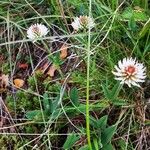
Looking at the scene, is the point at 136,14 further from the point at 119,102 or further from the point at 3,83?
the point at 3,83

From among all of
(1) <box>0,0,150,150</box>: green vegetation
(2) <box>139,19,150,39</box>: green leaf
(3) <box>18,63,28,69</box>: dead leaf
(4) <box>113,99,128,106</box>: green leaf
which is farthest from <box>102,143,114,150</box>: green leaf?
(3) <box>18,63,28,69</box>: dead leaf

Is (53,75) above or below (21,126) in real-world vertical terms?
above

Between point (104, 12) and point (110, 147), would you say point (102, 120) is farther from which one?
point (104, 12)

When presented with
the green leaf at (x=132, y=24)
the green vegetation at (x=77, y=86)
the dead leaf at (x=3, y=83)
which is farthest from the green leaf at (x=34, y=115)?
the green leaf at (x=132, y=24)

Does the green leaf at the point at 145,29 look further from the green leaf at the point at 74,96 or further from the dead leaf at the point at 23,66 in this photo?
the dead leaf at the point at 23,66

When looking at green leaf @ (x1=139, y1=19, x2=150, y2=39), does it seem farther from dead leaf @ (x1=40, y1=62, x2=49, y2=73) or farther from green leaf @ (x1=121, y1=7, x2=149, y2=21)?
dead leaf @ (x1=40, y1=62, x2=49, y2=73)

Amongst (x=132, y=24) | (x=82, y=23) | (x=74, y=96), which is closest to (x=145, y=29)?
(x=132, y=24)

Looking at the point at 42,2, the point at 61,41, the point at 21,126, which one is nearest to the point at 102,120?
the point at 21,126

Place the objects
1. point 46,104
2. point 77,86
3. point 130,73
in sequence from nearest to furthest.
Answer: point 130,73, point 46,104, point 77,86
